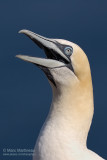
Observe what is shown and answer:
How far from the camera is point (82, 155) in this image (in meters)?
11.4

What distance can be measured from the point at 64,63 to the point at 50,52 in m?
0.25

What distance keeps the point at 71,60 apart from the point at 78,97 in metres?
0.47

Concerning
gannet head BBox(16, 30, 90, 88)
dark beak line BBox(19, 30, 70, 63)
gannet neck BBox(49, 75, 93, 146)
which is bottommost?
gannet neck BBox(49, 75, 93, 146)

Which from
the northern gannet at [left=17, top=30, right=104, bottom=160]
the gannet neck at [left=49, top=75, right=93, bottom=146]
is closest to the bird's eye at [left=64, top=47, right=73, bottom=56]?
the northern gannet at [left=17, top=30, right=104, bottom=160]

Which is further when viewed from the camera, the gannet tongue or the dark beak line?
the dark beak line

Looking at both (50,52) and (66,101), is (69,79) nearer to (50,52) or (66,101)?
(66,101)

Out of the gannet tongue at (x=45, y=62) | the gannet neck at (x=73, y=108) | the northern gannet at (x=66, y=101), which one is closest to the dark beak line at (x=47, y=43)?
the northern gannet at (x=66, y=101)

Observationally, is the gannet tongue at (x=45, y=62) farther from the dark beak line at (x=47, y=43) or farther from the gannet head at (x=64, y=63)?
the dark beak line at (x=47, y=43)

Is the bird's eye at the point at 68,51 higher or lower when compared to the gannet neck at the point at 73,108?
higher

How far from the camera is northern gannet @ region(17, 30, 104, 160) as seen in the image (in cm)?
1143

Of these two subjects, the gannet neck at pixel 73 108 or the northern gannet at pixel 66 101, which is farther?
the gannet neck at pixel 73 108

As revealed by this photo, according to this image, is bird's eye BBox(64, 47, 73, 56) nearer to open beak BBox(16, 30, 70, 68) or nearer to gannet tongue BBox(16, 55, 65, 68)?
open beak BBox(16, 30, 70, 68)

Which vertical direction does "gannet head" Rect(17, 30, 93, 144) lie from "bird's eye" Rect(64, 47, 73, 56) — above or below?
below

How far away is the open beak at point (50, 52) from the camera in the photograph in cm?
1146
